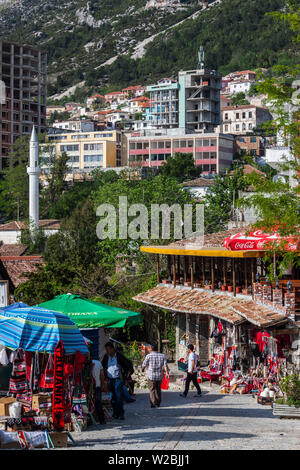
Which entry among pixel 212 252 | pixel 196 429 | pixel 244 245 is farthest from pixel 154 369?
pixel 212 252

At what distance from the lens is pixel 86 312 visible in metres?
16.4

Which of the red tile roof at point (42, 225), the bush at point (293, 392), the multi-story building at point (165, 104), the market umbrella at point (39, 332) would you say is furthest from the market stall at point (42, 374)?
the multi-story building at point (165, 104)

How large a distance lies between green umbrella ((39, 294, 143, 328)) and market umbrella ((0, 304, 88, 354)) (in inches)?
151

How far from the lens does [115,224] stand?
43.9 metres

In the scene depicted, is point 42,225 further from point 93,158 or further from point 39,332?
point 39,332

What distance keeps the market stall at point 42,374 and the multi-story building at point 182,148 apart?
92.6 meters

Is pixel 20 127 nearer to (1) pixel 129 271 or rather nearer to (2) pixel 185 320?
(1) pixel 129 271

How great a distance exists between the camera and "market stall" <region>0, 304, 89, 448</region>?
11.6 meters

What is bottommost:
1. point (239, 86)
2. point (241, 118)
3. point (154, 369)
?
point (154, 369)

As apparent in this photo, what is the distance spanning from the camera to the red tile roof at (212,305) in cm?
1800

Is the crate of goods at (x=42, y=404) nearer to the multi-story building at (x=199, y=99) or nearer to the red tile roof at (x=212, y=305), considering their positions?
the red tile roof at (x=212, y=305)

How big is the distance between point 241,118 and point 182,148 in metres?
53.3

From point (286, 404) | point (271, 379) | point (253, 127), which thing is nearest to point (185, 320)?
point (271, 379)

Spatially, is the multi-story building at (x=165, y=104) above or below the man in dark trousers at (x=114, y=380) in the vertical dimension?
above
